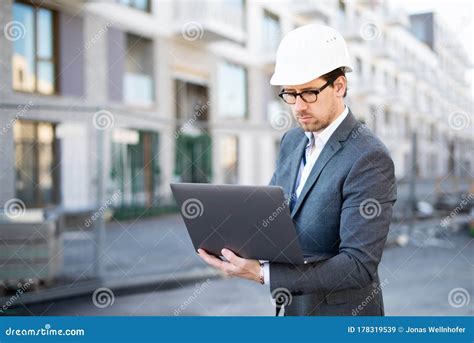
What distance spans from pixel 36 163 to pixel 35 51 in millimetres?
2081

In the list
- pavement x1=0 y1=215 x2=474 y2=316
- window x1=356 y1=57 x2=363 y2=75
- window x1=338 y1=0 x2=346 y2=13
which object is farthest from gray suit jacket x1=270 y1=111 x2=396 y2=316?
window x1=356 y1=57 x2=363 y2=75

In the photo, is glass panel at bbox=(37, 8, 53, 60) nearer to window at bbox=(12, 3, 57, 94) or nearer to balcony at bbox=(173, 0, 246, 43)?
window at bbox=(12, 3, 57, 94)

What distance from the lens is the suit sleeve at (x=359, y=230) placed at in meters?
1.67

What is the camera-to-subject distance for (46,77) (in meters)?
9.64

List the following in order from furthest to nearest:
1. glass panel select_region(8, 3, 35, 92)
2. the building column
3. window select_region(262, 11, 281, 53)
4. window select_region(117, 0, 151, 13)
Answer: window select_region(262, 11, 281, 53) < window select_region(117, 0, 151, 13) < glass panel select_region(8, 3, 35, 92) < the building column

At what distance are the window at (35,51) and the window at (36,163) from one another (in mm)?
755

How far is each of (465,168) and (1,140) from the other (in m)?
8.72

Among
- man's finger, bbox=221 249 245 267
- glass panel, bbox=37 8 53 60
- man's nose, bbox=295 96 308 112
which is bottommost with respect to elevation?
man's finger, bbox=221 249 245 267

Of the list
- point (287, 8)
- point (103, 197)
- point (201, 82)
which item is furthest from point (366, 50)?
point (103, 197)

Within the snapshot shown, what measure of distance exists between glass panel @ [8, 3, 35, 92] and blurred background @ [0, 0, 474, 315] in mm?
32

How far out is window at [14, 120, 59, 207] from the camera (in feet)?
27.4

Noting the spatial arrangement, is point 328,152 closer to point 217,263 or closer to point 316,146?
point 316,146
